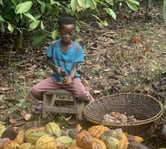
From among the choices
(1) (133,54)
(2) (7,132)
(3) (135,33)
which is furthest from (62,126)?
→ (3) (135,33)

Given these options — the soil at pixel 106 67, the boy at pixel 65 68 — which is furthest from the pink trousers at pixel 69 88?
the soil at pixel 106 67

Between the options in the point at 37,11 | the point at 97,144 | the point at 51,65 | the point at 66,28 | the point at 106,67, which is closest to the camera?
the point at 97,144

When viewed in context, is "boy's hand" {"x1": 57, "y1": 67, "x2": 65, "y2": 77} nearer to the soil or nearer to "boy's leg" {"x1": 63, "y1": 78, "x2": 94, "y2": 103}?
"boy's leg" {"x1": 63, "y1": 78, "x2": 94, "y2": 103}

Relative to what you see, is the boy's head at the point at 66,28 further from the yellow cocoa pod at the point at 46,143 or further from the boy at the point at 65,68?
the yellow cocoa pod at the point at 46,143

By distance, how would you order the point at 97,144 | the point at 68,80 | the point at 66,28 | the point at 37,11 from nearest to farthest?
the point at 97,144, the point at 66,28, the point at 68,80, the point at 37,11

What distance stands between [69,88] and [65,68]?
0.19 meters

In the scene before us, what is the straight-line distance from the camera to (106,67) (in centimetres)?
497

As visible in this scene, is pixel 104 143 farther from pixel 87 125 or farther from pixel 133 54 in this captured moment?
pixel 133 54

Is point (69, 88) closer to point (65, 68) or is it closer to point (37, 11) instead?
point (65, 68)

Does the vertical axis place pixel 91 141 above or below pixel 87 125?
above

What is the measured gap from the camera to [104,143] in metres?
2.40

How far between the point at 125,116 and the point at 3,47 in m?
2.64

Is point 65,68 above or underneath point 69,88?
above

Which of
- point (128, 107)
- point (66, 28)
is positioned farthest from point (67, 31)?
point (128, 107)
